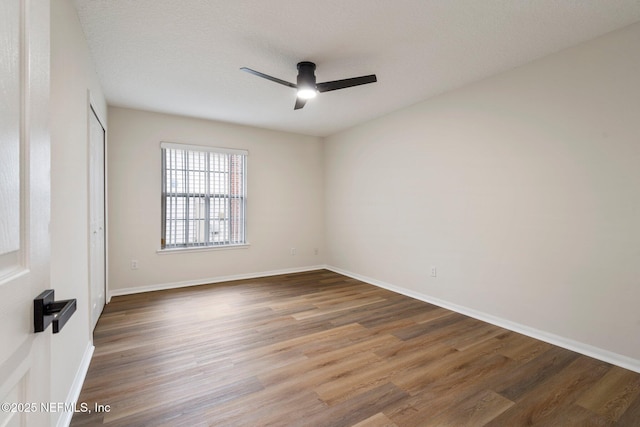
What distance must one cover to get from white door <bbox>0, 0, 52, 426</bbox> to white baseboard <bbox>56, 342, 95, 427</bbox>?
1.22 m

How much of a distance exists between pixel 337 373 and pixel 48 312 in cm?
192

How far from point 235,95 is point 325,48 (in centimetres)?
Result: 149

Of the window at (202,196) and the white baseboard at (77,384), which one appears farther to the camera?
the window at (202,196)

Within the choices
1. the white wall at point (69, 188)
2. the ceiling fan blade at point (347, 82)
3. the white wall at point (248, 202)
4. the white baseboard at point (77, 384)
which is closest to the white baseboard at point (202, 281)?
the white wall at point (248, 202)

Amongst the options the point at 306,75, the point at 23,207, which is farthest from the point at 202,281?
the point at 23,207

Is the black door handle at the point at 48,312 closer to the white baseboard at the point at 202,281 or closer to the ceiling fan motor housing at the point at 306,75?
the ceiling fan motor housing at the point at 306,75

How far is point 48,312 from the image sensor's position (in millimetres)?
693

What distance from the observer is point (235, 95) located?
11.9 ft

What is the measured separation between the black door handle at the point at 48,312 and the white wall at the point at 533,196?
11.2 ft

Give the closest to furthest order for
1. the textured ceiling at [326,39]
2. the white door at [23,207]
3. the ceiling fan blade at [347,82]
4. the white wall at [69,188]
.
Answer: the white door at [23,207], the white wall at [69,188], the textured ceiling at [326,39], the ceiling fan blade at [347,82]

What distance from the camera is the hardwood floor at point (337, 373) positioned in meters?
1.74

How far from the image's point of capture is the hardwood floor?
5.72ft

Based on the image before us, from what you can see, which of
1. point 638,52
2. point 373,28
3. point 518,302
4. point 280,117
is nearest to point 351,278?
point 518,302

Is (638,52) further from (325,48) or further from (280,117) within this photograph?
(280,117)
